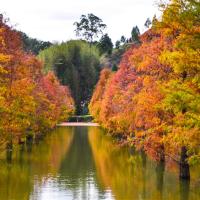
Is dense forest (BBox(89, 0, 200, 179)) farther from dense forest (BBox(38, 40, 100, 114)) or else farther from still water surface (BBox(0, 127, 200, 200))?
dense forest (BBox(38, 40, 100, 114))

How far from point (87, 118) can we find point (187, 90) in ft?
418

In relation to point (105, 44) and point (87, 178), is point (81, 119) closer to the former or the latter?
point (105, 44)

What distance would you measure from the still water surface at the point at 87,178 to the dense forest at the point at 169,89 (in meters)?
1.69

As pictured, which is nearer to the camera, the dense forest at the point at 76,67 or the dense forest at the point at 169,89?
the dense forest at the point at 169,89

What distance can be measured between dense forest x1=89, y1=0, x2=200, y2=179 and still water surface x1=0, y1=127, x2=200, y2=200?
66.6 inches

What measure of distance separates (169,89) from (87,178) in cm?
1258

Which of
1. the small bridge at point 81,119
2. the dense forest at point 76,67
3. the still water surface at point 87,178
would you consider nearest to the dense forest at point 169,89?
the still water surface at point 87,178

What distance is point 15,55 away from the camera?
38281 mm

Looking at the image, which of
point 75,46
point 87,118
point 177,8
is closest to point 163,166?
point 177,8

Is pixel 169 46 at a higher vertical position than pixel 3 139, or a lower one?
higher

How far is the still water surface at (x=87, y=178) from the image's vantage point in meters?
27.4

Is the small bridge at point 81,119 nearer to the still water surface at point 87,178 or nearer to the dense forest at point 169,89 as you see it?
the dense forest at point 169,89

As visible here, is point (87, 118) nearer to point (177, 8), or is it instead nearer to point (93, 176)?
point (93, 176)

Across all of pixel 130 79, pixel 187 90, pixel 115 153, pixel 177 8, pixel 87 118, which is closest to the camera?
pixel 187 90
